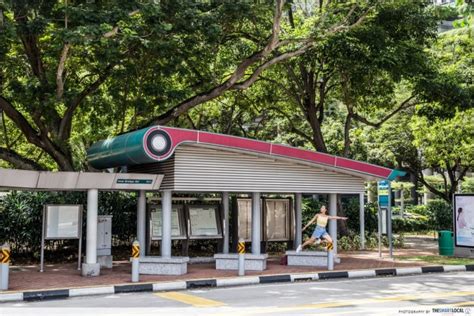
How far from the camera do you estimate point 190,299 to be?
11266 mm

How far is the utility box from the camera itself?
621 inches

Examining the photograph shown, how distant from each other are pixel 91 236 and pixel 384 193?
373 inches

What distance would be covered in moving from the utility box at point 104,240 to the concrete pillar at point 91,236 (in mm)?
1320

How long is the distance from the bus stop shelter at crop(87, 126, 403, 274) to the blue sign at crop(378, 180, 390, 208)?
18.2 inches

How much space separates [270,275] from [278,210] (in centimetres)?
538

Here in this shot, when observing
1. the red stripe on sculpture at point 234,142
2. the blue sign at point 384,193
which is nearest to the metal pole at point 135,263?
the red stripe on sculpture at point 234,142

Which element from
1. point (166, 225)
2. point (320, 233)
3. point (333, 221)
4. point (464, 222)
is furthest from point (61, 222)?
point (464, 222)

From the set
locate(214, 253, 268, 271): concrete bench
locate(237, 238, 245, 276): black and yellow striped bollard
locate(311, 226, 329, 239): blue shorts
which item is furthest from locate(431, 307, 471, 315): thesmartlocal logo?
locate(311, 226, 329, 239): blue shorts

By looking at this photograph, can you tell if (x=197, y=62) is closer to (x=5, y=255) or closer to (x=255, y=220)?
(x=255, y=220)

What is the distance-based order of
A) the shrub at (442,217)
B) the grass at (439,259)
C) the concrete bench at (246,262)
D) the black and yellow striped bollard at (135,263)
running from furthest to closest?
the shrub at (442,217) < the grass at (439,259) < the concrete bench at (246,262) < the black and yellow striped bollard at (135,263)

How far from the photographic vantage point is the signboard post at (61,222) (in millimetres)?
15195

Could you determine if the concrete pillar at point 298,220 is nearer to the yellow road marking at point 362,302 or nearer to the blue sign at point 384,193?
the blue sign at point 384,193

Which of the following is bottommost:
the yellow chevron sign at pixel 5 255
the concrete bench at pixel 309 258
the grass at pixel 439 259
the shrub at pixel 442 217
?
the grass at pixel 439 259

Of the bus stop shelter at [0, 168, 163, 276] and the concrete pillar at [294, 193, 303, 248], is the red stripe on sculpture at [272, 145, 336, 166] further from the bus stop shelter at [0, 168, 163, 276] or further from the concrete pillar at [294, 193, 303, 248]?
the bus stop shelter at [0, 168, 163, 276]
